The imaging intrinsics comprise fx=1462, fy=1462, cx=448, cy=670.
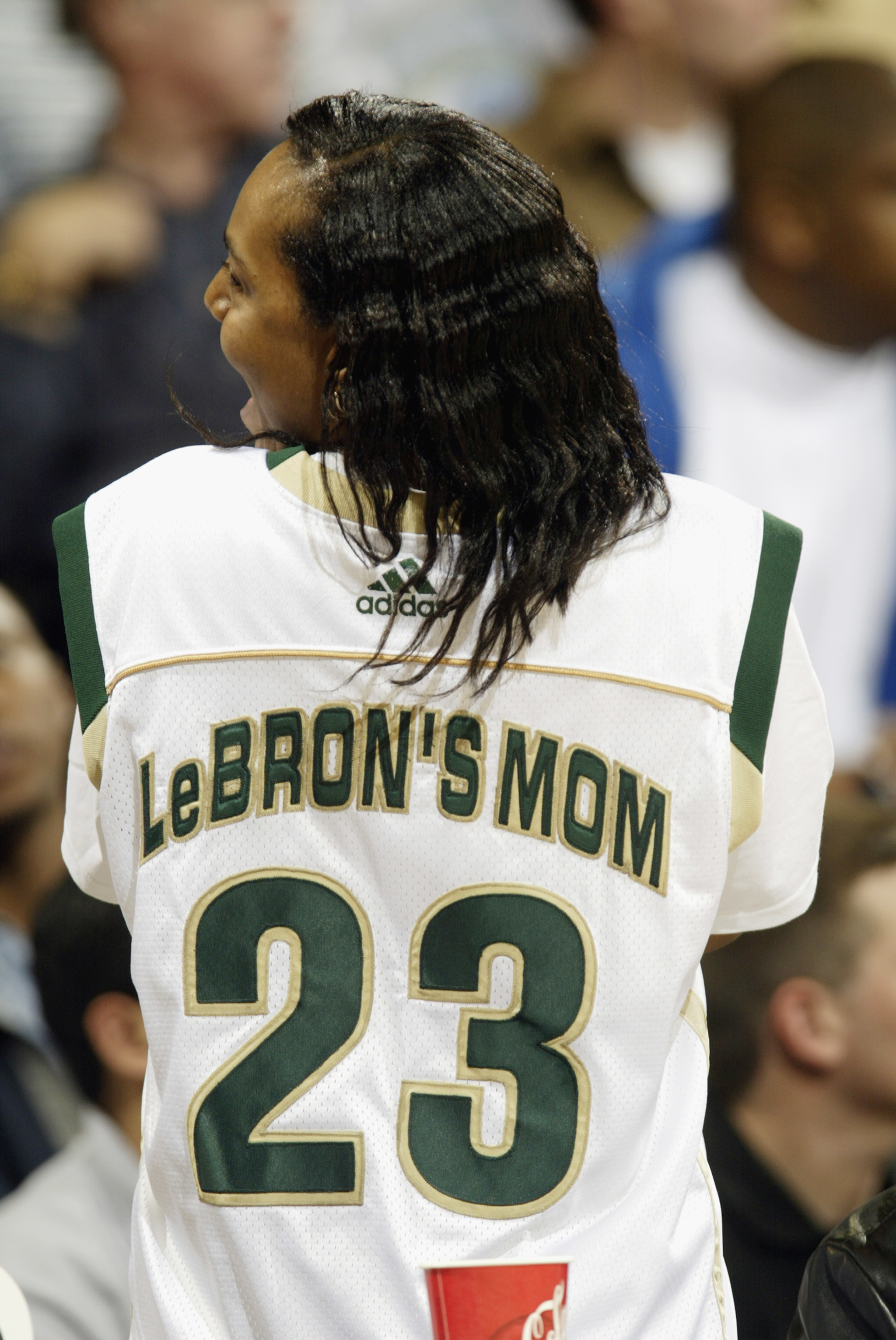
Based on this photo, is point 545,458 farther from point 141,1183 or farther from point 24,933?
point 24,933

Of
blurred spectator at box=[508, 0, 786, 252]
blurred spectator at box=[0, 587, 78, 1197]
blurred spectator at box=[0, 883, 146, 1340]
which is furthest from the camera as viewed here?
blurred spectator at box=[508, 0, 786, 252]

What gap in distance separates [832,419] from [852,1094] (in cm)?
132

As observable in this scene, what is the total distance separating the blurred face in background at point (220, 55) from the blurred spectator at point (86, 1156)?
1493 mm

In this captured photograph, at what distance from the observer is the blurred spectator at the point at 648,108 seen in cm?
287

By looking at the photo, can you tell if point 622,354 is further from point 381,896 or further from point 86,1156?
point 381,896

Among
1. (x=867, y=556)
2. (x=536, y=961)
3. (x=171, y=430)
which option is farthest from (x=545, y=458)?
(x=867, y=556)

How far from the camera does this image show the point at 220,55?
2795 mm

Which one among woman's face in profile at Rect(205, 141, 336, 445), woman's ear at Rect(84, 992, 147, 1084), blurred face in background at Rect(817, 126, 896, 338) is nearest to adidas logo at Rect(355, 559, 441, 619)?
woman's face in profile at Rect(205, 141, 336, 445)

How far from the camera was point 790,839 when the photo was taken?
3.46ft

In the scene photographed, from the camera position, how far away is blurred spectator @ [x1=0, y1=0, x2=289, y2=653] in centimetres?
267

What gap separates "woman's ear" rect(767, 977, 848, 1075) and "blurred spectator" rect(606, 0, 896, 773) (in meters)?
0.55

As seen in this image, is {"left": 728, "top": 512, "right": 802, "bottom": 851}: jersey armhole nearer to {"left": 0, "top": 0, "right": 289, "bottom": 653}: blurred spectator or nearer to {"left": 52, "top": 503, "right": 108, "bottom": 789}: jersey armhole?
{"left": 52, "top": 503, "right": 108, "bottom": 789}: jersey armhole

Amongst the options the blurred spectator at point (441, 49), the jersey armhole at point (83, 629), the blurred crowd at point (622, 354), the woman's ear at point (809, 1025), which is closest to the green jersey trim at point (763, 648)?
the jersey armhole at point (83, 629)

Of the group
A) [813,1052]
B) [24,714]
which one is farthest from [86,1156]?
[813,1052]
